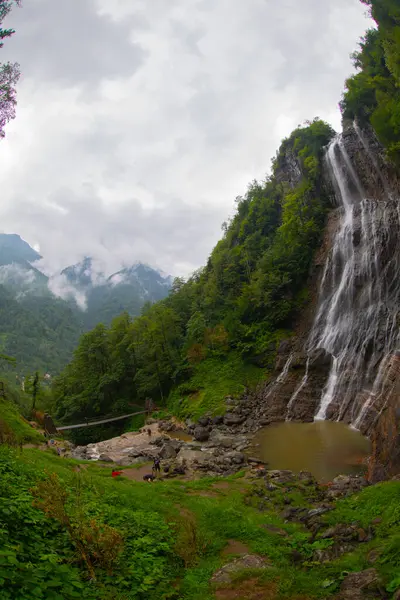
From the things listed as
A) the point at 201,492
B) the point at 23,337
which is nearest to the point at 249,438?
the point at 201,492

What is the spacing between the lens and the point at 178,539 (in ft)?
26.3

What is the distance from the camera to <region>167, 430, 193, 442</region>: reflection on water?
26.3m

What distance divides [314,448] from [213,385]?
15386 millimetres

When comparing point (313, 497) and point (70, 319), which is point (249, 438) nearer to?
point (313, 497)

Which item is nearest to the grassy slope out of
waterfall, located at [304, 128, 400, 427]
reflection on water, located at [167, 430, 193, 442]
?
waterfall, located at [304, 128, 400, 427]

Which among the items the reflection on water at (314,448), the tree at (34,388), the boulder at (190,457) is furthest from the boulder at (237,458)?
the tree at (34,388)

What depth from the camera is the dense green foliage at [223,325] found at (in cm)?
3522

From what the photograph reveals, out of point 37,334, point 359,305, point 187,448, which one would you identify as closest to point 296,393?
point 359,305

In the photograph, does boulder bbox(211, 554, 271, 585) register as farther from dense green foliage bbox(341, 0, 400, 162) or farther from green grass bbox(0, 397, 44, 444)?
dense green foliage bbox(341, 0, 400, 162)

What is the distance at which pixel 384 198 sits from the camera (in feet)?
105

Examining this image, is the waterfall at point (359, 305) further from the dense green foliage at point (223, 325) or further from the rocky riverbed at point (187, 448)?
the rocky riverbed at point (187, 448)

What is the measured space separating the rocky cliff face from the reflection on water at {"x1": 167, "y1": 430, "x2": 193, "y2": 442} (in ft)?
16.1

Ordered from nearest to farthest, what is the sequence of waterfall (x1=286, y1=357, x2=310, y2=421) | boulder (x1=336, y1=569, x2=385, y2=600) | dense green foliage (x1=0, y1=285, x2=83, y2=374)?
boulder (x1=336, y1=569, x2=385, y2=600)
waterfall (x1=286, y1=357, x2=310, y2=421)
dense green foliage (x1=0, y1=285, x2=83, y2=374)

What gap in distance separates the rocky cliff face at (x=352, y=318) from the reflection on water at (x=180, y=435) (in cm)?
491
